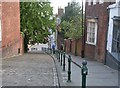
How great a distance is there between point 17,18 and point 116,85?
2148 cm

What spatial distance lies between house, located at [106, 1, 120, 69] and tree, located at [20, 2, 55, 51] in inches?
981

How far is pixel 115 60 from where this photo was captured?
526 inches

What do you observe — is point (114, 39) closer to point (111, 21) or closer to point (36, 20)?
point (111, 21)

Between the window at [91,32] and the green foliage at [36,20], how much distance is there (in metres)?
17.7

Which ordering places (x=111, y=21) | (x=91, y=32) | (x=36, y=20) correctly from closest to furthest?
1. (x=111, y=21)
2. (x=91, y=32)
3. (x=36, y=20)

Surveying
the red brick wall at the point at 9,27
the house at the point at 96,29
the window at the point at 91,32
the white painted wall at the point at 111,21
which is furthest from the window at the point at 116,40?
the red brick wall at the point at 9,27

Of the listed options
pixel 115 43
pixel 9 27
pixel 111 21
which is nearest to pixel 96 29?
pixel 111 21

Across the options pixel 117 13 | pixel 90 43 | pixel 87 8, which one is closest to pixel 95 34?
pixel 90 43

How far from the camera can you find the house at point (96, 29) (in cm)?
1777

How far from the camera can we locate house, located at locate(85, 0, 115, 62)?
17775 millimetres

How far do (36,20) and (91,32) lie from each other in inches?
772

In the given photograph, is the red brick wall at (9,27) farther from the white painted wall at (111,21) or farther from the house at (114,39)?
the house at (114,39)

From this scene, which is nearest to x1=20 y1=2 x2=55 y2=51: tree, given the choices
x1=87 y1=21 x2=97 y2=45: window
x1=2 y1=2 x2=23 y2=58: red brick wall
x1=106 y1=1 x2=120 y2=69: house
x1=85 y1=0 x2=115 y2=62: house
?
x1=2 y1=2 x2=23 y2=58: red brick wall

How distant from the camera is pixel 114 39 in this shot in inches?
575
